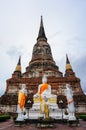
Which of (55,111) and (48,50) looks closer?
(55,111)

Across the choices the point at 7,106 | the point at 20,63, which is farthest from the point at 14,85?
the point at 20,63

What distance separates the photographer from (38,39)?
46.7 meters

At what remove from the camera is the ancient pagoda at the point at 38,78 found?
105 feet

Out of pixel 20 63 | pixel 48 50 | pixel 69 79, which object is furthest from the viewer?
pixel 48 50

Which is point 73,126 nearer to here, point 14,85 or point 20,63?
point 14,85

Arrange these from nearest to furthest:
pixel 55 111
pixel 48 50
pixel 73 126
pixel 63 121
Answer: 1. pixel 73 126
2. pixel 63 121
3. pixel 55 111
4. pixel 48 50

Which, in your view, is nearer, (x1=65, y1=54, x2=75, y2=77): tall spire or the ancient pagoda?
the ancient pagoda

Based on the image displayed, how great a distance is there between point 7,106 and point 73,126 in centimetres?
2042

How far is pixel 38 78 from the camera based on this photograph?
3478cm

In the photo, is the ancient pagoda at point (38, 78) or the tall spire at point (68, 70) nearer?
the ancient pagoda at point (38, 78)

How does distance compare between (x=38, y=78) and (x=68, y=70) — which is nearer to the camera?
(x=38, y=78)

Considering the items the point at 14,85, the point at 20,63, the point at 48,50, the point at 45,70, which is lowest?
the point at 14,85

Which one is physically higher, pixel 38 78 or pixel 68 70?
pixel 68 70

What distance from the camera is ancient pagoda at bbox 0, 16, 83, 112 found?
105ft
